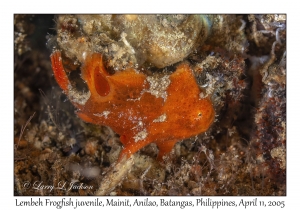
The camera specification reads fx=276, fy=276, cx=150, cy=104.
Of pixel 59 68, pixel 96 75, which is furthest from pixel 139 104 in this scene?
pixel 59 68

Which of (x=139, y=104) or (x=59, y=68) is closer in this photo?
(x=139, y=104)

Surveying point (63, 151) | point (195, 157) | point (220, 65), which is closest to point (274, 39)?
point (220, 65)

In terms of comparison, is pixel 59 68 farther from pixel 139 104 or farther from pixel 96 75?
pixel 139 104

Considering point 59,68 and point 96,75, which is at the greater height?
point 59,68

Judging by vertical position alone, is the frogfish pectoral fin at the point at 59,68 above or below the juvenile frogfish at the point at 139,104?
above

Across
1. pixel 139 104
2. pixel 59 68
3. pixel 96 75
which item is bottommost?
pixel 139 104

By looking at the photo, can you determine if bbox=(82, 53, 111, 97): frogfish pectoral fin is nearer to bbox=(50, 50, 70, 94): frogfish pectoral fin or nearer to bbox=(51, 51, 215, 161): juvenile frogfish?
bbox=(51, 51, 215, 161): juvenile frogfish

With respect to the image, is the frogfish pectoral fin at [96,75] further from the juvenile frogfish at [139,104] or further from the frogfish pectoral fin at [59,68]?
the frogfish pectoral fin at [59,68]

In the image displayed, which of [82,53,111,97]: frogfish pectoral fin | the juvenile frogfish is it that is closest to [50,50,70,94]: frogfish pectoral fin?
the juvenile frogfish

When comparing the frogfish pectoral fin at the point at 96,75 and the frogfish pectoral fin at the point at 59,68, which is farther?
the frogfish pectoral fin at the point at 59,68

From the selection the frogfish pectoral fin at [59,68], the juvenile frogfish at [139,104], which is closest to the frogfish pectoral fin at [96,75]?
the juvenile frogfish at [139,104]
